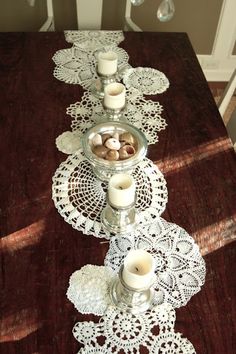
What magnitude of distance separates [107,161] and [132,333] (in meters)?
0.39

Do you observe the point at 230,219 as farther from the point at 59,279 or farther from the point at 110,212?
the point at 59,279

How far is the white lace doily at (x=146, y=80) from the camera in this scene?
51.4 inches

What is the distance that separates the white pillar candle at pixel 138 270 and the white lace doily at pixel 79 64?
0.67 metres

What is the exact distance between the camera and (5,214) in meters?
0.95

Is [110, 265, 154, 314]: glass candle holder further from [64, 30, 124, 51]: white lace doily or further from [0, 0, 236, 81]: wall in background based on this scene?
[0, 0, 236, 81]: wall in background

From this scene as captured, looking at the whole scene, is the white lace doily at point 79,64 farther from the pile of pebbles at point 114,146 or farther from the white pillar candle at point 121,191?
the white pillar candle at point 121,191

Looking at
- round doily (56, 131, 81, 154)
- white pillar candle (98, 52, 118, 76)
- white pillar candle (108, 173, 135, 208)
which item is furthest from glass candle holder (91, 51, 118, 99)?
white pillar candle (108, 173, 135, 208)

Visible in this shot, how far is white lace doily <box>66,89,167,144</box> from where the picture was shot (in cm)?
117

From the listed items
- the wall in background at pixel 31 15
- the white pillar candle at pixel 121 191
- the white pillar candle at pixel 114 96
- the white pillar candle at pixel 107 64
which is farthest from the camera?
the wall in background at pixel 31 15

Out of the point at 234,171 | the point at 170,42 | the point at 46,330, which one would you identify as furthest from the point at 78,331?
the point at 170,42

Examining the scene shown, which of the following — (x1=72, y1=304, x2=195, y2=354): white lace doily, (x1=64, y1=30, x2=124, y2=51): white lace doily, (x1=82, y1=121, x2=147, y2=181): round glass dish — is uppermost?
(x1=82, y1=121, x2=147, y2=181): round glass dish

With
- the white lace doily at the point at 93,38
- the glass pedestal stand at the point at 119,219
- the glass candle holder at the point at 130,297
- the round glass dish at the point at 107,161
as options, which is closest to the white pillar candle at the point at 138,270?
the glass candle holder at the point at 130,297

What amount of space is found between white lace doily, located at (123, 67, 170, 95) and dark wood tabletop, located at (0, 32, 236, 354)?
3 cm

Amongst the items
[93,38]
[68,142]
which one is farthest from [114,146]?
[93,38]
